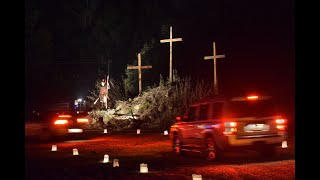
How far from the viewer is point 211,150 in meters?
16.4

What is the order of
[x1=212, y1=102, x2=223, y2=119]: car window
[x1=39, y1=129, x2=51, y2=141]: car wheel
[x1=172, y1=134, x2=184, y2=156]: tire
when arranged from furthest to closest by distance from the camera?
[x1=39, y1=129, x2=51, y2=141]: car wheel < [x1=172, y1=134, x2=184, y2=156]: tire < [x1=212, y1=102, x2=223, y2=119]: car window

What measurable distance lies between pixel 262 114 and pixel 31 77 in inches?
2222

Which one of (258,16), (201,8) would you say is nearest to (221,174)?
(258,16)

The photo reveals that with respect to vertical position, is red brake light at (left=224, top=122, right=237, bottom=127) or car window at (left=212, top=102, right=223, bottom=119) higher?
car window at (left=212, top=102, right=223, bottom=119)

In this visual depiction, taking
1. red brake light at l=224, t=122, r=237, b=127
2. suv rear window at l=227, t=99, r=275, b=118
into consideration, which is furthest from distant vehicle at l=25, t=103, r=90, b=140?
red brake light at l=224, t=122, r=237, b=127

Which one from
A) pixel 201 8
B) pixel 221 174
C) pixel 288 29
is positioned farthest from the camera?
pixel 201 8

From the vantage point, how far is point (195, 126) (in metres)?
17.5

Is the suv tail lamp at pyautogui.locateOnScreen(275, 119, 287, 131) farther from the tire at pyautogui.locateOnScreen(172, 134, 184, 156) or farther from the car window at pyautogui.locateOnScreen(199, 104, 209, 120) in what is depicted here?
the tire at pyautogui.locateOnScreen(172, 134, 184, 156)

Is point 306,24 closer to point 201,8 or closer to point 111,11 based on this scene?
point 201,8

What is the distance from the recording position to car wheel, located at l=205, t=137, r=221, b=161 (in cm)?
1611

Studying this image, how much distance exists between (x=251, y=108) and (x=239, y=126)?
860 millimetres

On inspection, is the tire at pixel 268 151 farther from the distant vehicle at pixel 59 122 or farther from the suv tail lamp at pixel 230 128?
the distant vehicle at pixel 59 122

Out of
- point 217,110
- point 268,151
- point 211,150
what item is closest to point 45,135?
point 211,150

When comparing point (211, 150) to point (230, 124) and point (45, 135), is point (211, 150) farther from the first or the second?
point (45, 135)
